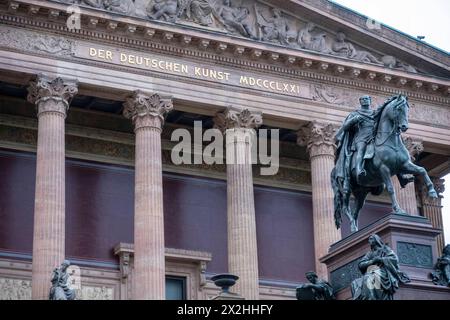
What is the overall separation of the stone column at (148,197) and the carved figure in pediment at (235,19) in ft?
12.8

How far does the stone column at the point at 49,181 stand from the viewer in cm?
3027

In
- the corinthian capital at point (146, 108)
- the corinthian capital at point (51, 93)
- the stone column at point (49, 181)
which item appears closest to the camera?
the stone column at point (49, 181)

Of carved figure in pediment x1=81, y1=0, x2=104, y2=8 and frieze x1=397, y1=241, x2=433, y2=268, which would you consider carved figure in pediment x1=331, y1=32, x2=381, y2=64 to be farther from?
frieze x1=397, y1=241, x2=433, y2=268

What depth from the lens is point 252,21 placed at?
121 ft

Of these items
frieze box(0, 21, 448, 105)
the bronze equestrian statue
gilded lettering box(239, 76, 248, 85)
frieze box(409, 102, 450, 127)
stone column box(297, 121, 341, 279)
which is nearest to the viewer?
the bronze equestrian statue

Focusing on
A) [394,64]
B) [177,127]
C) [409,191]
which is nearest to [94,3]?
[177,127]

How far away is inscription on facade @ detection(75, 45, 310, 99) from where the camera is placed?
33.7 metres

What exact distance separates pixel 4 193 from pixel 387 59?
48.6 ft

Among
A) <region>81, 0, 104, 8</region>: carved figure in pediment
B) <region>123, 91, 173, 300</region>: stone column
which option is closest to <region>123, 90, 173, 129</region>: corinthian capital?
<region>123, 91, 173, 300</region>: stone column

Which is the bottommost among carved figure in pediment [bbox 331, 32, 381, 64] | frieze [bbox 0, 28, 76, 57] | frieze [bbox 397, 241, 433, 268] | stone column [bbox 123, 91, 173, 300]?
frieze [bbox 397, 241, 433, 268]

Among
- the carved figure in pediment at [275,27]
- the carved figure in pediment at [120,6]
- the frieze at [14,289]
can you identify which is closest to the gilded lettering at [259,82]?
the carved figure in pediment at [275,27]

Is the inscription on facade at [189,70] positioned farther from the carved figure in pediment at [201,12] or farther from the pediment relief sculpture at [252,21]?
the carved figure in pediment at [201,12]
